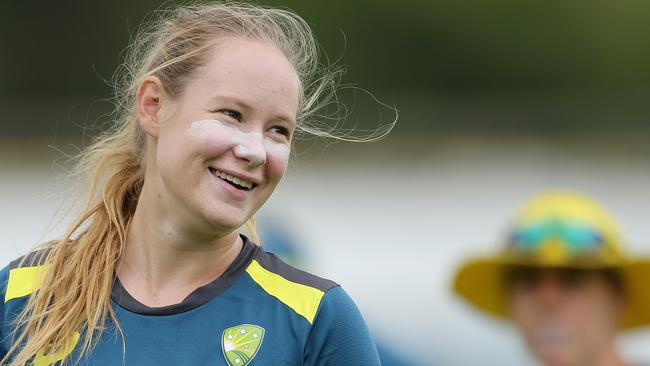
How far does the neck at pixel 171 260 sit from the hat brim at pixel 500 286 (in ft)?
5.36

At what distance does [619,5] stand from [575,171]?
4902 mm

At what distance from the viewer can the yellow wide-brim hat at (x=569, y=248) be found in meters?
4.66

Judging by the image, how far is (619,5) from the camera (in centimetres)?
1853

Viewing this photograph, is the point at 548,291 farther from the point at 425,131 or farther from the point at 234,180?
the point at 425,131

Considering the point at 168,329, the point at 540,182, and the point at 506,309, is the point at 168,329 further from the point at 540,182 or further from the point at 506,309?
the point at 540,182

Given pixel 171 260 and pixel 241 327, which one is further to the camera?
pixel 171 260

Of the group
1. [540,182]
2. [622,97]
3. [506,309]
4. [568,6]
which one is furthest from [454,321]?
[568,6]

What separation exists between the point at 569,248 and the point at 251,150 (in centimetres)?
173

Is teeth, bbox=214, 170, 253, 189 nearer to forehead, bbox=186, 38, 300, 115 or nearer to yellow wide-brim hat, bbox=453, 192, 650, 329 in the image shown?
forehead, bbox=186, 38, 300, 115

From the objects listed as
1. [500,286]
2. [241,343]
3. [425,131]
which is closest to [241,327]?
[241,343]

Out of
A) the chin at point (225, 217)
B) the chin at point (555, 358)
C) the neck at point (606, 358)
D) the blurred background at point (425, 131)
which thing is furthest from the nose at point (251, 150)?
the blurred background at point (425, 131)

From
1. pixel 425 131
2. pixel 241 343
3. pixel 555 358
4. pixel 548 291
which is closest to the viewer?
pixel 241 343

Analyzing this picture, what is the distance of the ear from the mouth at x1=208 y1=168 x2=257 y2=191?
0.22 m

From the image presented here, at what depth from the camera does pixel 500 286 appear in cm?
507
